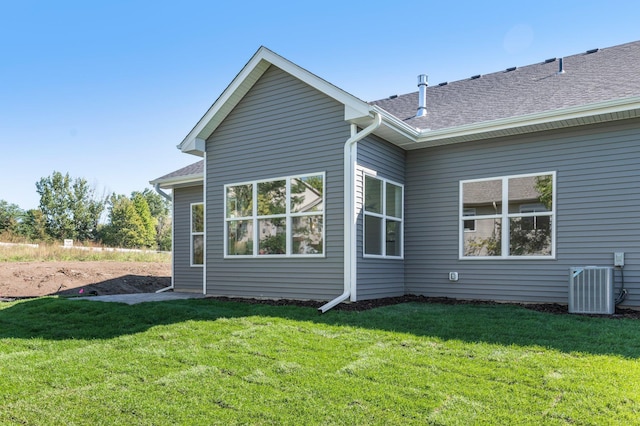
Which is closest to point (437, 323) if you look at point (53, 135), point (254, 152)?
point (254, 152)

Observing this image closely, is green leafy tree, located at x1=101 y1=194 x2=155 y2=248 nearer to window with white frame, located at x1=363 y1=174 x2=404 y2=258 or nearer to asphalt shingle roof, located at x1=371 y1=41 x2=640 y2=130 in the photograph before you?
asphalt shingle roof, located at x1=371 y1=41 x2=640 y2=130

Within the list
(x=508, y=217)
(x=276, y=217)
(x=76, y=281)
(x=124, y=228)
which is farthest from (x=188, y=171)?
(x=124, y=228)

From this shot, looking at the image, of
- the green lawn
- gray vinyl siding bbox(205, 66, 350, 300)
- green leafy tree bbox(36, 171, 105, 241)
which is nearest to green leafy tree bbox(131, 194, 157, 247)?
green leafy tree bbox(36, 171, 105, 241)

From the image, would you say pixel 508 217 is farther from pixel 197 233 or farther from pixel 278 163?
pixel 197 233

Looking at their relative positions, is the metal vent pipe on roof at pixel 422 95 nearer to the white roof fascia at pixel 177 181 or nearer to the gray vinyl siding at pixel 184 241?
the white roof fascia at pixel 177 181

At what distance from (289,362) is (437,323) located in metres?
2.09

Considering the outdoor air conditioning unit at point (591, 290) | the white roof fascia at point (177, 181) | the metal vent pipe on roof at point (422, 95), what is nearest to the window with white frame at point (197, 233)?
the white roof fascia at point (177, 181)

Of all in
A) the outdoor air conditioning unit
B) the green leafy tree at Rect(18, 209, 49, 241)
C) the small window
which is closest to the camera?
the outdoor air conditioning unit

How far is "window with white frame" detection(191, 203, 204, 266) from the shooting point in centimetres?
1102

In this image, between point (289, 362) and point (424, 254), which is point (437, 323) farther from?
point (424, 254)

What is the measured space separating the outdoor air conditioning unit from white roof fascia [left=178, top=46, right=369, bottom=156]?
3.78 meters

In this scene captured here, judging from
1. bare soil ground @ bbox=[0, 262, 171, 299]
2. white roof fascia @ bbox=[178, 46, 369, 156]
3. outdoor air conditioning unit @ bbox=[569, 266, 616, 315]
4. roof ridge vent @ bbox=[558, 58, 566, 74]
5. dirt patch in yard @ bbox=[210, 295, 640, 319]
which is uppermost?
roof ridge vent @ bbox=[558, 58, 566, 74]

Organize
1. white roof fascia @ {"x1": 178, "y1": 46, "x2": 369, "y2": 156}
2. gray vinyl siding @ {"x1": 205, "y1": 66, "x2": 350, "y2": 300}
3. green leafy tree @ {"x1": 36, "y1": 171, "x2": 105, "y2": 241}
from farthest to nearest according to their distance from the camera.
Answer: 1. green leafy tree @ {"x1": 36, "y1": 171, "x2": 105, "y2": 241}
2. gray vinyl siding @ {"x1": 205, "y1": 66, "x2": 350, "y2": 300}
3. white roof fascia @ {"x1": 178, "y1": 46, "x2": 369, "y2": 156}

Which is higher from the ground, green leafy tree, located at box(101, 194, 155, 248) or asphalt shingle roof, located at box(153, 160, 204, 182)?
asphalt shingle roof, located at box(153, 160, 204, 182)
